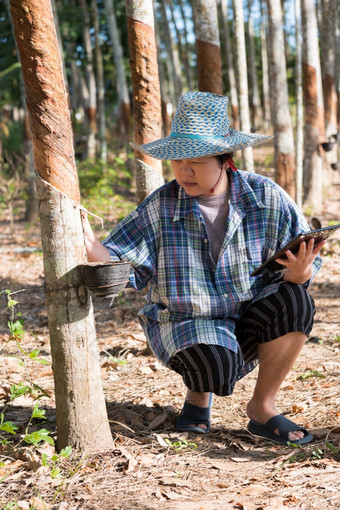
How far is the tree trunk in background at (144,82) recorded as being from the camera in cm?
390

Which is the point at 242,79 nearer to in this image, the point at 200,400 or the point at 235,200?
the point at 235,200

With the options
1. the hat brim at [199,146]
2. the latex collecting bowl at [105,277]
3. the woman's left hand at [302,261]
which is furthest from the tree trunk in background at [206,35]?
the latex collecting bowl at [105,277]

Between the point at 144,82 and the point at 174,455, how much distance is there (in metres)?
2.38

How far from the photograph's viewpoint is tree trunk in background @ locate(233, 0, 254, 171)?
764 centimetres

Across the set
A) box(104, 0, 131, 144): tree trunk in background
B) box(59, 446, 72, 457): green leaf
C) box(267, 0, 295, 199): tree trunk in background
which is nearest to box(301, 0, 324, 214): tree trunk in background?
box(267, 0, 295, 199): tree trunk in background

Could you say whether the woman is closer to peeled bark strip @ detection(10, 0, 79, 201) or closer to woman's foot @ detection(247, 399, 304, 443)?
woman's foot @ detection(247, 399, 304, 443)

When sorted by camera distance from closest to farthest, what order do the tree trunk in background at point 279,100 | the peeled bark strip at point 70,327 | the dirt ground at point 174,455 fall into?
Answer: the dirt ground at point 174,455, the peeled bark strip at point 70,327, the tree trunk in background at point 279,100

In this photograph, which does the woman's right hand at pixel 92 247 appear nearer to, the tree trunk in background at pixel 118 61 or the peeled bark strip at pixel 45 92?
the peeled bark strip at pixel 45 92

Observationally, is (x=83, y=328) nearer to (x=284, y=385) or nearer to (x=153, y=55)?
(x=284, y=385)

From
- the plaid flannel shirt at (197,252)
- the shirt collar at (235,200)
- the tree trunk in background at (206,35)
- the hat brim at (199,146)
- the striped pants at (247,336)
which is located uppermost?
the tree trunk in background at (206,35)

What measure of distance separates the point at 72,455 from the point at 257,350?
1.03 meters

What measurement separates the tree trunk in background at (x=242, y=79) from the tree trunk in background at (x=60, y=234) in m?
5.29

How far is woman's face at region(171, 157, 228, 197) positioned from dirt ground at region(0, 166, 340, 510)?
1157 millimetres

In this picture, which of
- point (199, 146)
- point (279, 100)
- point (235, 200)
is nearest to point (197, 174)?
point (199, 146)
